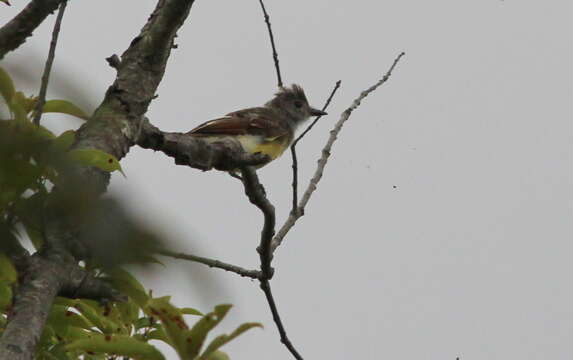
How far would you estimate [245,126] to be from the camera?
759 centimetres

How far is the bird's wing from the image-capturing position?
7.28 meters

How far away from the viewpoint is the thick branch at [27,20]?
98 cm

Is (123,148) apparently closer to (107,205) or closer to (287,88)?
(107,205)

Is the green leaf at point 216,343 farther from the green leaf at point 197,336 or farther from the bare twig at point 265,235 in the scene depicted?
the bare twig at point 265,235

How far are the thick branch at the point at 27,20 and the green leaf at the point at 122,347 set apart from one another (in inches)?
23.6

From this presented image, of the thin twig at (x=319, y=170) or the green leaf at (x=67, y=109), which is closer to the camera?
the green leaf at (x=67, y=109)

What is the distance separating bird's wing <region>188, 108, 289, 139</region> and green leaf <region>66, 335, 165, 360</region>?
558cm

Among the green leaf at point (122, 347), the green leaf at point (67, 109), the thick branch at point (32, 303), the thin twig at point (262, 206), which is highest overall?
the thin twig at point (262, 206)

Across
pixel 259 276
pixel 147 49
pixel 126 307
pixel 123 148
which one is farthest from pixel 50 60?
pixel 259 276

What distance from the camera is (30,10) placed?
1.35 meters

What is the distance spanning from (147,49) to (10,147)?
7.03 ft

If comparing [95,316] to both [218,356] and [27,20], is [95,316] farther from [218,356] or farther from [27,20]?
[27,20]

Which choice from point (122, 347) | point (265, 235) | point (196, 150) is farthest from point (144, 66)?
point (122, 347)

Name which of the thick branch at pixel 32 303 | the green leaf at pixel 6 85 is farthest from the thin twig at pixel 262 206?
the green leaf at pixel 6 85
